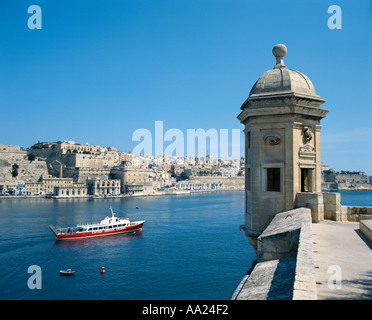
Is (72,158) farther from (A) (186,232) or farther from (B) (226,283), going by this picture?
(B) (226,283)

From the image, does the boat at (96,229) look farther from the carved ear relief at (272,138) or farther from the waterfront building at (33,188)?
the waterfront building at (33,188)

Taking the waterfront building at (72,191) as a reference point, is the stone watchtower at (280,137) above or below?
above

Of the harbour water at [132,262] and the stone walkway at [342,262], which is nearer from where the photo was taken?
the stone walkway at [342,262]

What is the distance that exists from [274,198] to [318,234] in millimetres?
1005

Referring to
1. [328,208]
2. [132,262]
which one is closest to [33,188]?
[132,262]

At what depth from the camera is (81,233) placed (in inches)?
984

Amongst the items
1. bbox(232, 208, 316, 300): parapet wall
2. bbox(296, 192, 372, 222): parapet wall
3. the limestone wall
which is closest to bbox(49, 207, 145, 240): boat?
bbox(296, 192, 372, 222): parapet wall

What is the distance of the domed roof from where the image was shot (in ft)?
16.3

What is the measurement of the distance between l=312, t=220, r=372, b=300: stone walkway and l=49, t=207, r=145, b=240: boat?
22.2 m

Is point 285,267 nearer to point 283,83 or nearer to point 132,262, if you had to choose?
point 283,83

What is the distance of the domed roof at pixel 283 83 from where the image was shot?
4969mm

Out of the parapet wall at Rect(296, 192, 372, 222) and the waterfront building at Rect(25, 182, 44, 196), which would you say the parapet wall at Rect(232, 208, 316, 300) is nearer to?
the parapet wall at Rect(296, 192, 372, 222)

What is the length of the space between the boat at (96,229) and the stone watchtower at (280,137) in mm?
21181

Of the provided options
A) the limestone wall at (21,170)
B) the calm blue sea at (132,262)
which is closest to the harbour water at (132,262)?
the calm blue sea at (132,262)
